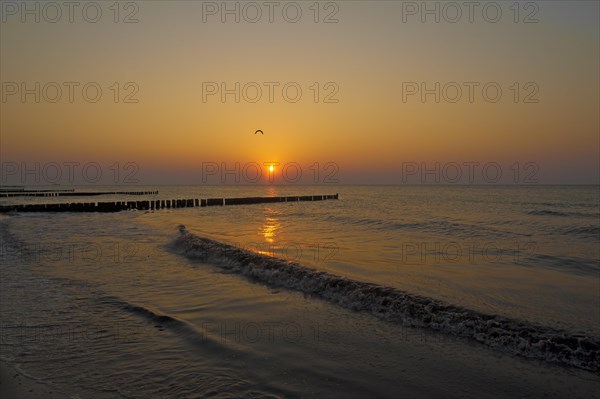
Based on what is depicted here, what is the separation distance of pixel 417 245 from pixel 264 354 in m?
15.4

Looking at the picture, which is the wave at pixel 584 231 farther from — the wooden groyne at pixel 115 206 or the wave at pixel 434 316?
the wooden groyne at pixel 115 206

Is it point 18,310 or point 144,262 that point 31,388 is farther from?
point 144,262

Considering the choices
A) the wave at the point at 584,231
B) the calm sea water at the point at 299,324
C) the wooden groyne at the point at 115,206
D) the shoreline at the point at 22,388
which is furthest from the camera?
the wooden groyne at the point at 115,206

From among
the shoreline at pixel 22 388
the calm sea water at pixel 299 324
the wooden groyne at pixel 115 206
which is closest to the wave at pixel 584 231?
the calm sea water at pixel 299 324

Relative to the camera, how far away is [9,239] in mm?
20594

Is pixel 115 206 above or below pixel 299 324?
above

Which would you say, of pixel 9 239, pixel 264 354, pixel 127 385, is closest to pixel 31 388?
pixel 127 385

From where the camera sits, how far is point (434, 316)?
8.51 metres

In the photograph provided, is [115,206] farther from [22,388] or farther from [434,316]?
[22,388]

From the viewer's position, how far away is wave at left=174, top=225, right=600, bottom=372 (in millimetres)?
6887

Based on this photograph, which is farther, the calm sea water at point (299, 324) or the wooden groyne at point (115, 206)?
the wooden groyne at point (115, 206)

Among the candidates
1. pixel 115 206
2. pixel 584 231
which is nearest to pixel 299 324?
pixel 584 231

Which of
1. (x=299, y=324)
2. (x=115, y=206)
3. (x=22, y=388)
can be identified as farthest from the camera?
(x=115, y=206)

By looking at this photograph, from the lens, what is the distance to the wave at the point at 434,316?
6887 mm
